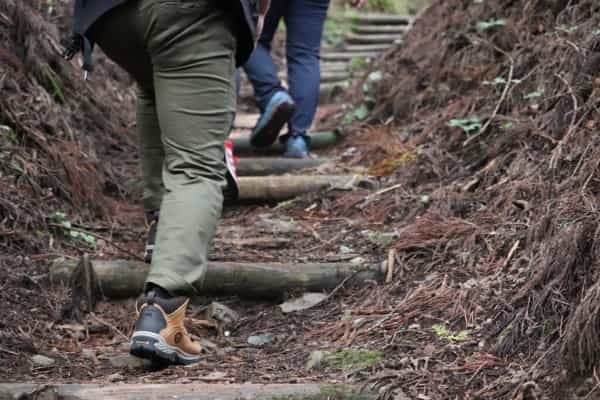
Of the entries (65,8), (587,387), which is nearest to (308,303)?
(587,387)

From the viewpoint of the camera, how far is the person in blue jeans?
489 cm

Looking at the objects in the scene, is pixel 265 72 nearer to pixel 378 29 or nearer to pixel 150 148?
pixel 150 148

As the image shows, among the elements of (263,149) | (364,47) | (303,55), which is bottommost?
(364,47)

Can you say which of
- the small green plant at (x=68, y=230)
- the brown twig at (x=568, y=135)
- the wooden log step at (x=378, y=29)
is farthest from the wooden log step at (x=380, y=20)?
the small green plant at (x=68, y=230)

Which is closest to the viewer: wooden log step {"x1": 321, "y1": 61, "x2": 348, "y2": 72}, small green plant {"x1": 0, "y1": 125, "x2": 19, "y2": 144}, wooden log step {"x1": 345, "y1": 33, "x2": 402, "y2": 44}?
small green plant {"x1": 0, "y1": 125, "x2": 19, "y2": 144}

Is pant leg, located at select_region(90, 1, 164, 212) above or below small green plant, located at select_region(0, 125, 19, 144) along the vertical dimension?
above

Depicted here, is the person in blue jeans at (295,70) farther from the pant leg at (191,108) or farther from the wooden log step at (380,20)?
the wooden log step at (380,20)

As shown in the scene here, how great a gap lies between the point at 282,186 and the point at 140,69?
1619mm

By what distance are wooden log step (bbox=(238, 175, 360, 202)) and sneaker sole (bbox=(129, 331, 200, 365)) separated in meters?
1.89

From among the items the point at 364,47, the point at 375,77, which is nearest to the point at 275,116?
the point at 375,77

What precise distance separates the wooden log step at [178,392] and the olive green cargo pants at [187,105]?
37 cm

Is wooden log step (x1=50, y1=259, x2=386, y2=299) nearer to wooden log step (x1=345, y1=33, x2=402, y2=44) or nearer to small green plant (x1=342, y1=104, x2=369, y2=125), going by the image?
small green plant (x1=342, y1=104, x2=369, y2=125)

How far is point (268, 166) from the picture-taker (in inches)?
190

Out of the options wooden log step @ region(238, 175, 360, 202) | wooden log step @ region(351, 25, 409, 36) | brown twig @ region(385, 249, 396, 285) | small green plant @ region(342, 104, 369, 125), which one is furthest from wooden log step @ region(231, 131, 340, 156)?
wooden log step @ region(351, 25, 409, 36)
